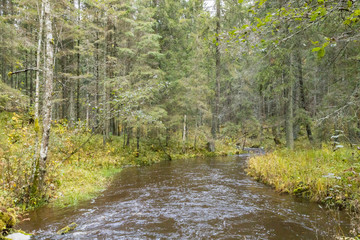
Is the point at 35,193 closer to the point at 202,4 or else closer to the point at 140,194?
the point at 140,194

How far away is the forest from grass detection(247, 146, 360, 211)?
0.05m

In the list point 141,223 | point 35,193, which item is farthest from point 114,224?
point 35,193

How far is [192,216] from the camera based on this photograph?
5.96m

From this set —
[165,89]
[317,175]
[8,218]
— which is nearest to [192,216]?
[8,218]

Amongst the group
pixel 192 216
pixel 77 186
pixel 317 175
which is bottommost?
pixel 192 216

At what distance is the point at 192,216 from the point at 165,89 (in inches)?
545

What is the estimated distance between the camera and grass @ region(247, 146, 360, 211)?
6043 mm

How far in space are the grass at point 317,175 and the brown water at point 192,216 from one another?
46 cm

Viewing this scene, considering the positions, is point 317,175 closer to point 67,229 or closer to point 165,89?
point 67,229

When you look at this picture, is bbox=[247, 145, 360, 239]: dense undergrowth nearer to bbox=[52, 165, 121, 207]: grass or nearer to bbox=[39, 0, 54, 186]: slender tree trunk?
bbox=[52, 165, 121, 207]: grass

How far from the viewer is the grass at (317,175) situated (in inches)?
238

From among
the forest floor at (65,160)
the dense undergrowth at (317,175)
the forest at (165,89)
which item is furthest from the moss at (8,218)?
the dense undergrowth at (317,175)

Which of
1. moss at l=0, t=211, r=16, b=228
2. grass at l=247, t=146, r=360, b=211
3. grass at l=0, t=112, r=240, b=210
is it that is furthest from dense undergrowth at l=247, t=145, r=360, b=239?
moss at l=0, t=211, r=16, b=228

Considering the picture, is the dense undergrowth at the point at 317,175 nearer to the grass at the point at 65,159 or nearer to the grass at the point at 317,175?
the grass at the point at 317,175
